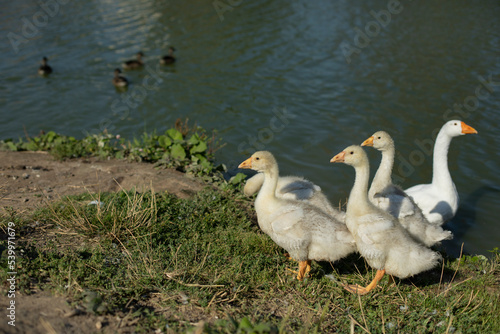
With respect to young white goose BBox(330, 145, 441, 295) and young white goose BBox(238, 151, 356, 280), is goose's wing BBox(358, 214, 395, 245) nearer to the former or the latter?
young white goose BBox(330, 145, 441, 295)

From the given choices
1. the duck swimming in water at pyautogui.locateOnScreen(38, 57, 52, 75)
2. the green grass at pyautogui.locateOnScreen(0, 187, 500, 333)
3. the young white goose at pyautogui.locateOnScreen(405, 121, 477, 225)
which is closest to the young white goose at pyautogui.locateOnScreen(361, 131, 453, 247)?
Answer: the green grass at pyautogui.locateOnScreen(0, 187, 500, 333)

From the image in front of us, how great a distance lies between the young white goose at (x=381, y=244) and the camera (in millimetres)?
5230

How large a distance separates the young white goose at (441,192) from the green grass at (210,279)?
129 centimetres

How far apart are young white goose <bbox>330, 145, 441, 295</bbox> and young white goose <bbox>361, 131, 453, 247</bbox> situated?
682 millimetres

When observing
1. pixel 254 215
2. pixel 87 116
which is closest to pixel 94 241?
pixel 254 215

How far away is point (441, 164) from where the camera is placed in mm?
7945

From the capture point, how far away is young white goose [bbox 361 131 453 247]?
19.6 ft

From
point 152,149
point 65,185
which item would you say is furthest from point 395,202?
point 65,185

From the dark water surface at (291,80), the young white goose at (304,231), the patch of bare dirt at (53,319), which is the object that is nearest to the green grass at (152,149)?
the dark water surface at (291,80)

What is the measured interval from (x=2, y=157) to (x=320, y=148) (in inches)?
273

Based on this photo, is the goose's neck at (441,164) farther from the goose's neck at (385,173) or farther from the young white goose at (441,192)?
the goose's neck at (385,173)

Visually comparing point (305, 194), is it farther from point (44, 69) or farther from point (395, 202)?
point (44, 69)

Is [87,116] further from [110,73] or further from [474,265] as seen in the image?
[474,265]

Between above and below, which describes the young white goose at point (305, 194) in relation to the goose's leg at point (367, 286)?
above
